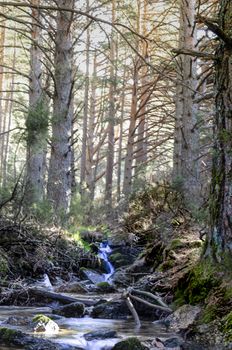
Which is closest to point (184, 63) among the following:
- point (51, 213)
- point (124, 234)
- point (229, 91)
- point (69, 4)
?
point (69, 4)

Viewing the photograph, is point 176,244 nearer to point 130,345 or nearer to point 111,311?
point 111,311

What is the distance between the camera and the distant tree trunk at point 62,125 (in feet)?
38.2

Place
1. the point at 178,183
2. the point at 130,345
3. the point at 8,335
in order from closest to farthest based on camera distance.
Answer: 1. the point at 130,345
2. the point at 8,335
3. the point at 178,183

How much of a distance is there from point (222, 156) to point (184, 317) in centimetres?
171

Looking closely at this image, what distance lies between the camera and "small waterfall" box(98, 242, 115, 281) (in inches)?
400

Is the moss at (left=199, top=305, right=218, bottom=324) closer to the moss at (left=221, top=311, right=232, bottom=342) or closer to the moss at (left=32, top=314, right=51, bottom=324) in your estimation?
the moss at (left=221, top=311, right=232, bottom=342)

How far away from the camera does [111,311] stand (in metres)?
6.32

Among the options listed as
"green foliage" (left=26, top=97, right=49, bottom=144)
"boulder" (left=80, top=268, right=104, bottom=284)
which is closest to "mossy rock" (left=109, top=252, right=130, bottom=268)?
"boulder" (left=80, top=268, right=104, bottom=284)

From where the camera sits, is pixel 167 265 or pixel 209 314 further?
pixel 167 265

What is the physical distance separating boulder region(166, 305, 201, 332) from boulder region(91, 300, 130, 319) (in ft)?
2.55

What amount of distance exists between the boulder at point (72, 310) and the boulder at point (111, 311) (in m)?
0.15

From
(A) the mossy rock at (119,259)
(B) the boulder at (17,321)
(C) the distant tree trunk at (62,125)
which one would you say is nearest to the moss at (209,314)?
(B) the boulder at (17,321)

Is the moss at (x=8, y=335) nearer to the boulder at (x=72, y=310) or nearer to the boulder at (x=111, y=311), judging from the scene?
the boulder at (x=72, y=310)

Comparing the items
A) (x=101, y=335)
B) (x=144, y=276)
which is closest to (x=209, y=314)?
(x=101, y=335)
